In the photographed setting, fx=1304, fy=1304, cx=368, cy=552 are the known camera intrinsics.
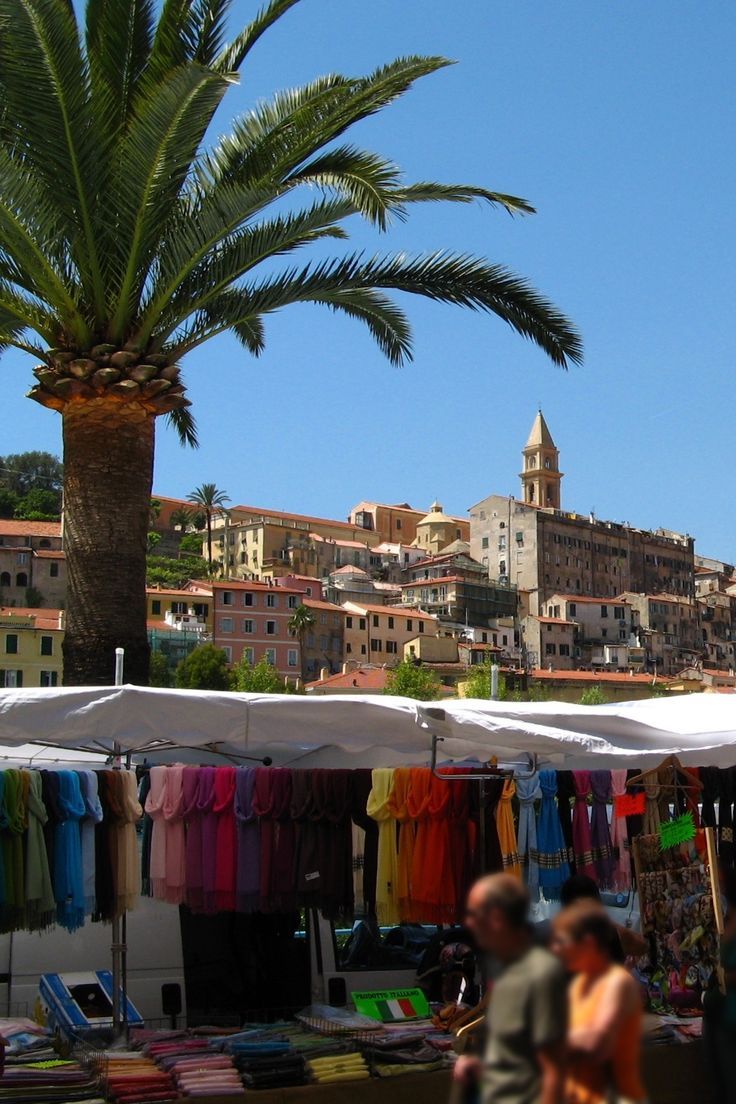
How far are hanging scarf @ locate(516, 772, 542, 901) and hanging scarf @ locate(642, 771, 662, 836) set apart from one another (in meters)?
0.76

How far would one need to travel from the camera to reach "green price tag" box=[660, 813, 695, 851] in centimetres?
832

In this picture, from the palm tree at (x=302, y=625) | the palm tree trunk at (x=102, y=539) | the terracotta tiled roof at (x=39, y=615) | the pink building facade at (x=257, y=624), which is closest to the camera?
the palm tree trunk at (x=102, y=539)

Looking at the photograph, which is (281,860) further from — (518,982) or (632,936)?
(518,982)

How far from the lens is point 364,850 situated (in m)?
9.09

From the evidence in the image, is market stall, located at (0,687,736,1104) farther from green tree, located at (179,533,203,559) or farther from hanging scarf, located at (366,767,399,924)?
green tree, located at (179,533,203,559)

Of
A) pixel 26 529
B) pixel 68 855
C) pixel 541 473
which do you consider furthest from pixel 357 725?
pixel 541 473

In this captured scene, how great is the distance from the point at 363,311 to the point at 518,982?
13.5 metres

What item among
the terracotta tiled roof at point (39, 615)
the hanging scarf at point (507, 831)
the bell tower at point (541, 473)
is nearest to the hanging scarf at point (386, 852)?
the hanging scarf at point (507, 831)

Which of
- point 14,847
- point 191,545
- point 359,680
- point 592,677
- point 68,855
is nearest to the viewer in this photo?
point 14,847

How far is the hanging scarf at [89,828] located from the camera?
8039mm

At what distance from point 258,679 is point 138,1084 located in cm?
7932

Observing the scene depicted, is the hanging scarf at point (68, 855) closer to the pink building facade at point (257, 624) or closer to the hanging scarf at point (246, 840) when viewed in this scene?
the hanging scarf at point (246, 840)

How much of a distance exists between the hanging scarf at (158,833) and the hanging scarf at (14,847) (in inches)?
47.1

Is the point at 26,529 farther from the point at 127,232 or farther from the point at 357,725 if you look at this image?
the point at 357,725
